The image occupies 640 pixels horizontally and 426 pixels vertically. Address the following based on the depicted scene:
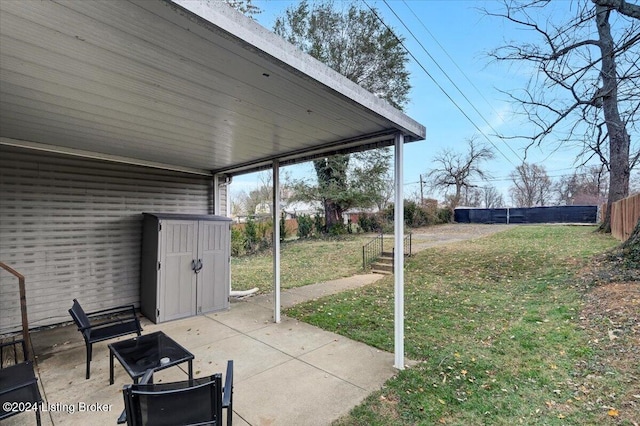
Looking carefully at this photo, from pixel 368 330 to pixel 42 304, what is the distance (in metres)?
4.71

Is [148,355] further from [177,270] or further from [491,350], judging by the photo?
[491,350]

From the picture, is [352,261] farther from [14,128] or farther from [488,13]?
[14,128]

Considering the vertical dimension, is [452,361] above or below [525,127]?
below

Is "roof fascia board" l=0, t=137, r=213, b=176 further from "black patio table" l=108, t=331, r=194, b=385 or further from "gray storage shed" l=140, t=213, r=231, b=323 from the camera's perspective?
"black patio table" l=108, t=331, r=194, b=385

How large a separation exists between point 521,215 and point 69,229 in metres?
29.8

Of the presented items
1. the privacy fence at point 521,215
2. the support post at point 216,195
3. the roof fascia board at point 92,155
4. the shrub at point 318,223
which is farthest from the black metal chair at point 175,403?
the privacy fence at point 521,215

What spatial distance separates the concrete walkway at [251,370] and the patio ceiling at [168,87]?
2.53 metres

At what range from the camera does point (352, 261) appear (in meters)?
10.8

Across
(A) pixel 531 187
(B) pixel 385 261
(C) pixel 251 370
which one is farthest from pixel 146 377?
(A) pixel 531 187

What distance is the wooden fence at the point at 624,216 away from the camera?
872 centimetres

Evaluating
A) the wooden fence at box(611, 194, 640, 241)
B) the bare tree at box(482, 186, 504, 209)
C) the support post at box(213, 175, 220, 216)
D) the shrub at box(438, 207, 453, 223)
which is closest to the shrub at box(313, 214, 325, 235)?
the shrub at box(438, 207, 453, 223)

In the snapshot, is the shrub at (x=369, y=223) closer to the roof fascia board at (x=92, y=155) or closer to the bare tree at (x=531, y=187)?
the roof fascia board at (x=92, y=155)

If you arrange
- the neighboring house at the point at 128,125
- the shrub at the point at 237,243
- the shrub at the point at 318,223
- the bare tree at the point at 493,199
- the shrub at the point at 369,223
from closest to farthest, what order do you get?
the neighboring house at the point at 128,125, the shrub at the point at 237,243, the shrub at the point at 318,223, the shrub at the point at 369,223, the bare tree at the point at 493,199

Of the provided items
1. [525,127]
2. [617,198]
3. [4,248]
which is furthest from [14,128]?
[617,198]
